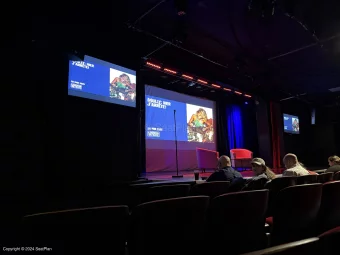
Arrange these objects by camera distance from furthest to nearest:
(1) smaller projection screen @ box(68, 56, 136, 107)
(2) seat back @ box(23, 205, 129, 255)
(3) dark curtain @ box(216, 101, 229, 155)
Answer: (3) dark curtain @ box(216, 101, 229, 155) → (1) smaller projection screen @ box(68, 56, 136, 107) → (2) seat back @ box(23, 205, 129, 255)

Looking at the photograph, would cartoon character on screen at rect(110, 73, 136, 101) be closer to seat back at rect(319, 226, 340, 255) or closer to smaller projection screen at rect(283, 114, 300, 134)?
seat back at rect(319, 226, 340, 255)

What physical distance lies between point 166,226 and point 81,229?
15.1 inches

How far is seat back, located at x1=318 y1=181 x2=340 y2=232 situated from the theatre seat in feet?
0.24

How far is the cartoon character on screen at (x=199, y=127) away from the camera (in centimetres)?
870

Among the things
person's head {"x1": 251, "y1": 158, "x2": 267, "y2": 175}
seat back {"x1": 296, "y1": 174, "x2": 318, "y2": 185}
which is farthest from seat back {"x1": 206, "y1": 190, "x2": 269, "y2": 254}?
person's head {"x1": 251, "y1": 158, "x2": 267, "y2": 175}

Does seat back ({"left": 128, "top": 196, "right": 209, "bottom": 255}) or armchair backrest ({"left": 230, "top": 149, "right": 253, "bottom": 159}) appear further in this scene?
armchair backrest ({"left": 230, "top": 149, "right": 253, "bottom": 159})

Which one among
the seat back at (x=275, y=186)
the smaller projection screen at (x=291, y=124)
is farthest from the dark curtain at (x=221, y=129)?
the seat back at (x=275, y=186)

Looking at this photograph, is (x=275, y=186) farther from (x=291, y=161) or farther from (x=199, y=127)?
(x=199, y=127)

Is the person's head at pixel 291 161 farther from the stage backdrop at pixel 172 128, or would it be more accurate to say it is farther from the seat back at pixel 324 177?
the stage backdrop at pixel 172 128

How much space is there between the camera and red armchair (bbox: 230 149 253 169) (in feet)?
28.5

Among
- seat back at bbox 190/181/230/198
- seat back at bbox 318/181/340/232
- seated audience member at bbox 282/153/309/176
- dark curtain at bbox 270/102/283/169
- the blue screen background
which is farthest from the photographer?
dark curtain at bbox 270/102/283/169

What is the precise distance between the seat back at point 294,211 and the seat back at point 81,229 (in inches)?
39.7

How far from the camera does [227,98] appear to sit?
10672 millimetres

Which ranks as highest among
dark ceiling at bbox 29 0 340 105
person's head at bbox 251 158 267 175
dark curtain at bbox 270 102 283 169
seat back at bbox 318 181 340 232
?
dark ceiling at bbox 29 0 340 105
